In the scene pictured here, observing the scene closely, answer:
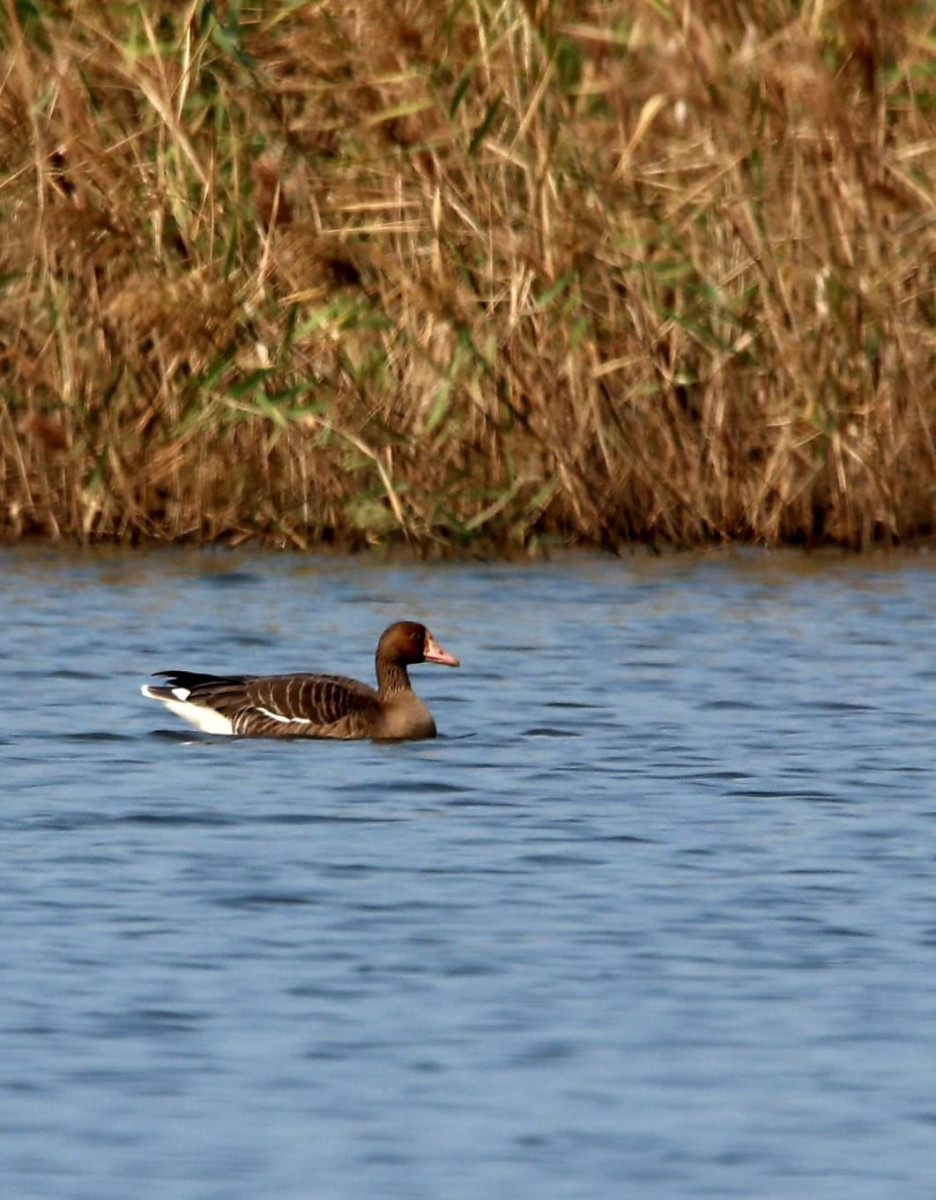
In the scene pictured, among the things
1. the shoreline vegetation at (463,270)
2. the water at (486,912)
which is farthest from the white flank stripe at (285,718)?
the shoreline vegetation at (463,270)

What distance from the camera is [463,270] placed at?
14.4 m

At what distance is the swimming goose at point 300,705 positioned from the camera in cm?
1097

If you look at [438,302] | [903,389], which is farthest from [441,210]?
[903,389]

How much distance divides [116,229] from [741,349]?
3.13 m

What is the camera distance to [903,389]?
14758mm

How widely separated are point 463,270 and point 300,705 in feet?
13.1

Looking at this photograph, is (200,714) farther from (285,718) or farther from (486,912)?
(486,912)

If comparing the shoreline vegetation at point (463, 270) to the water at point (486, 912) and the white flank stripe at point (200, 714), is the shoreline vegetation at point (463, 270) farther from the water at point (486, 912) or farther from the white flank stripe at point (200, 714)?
the white flank stripe at point (200, 714)

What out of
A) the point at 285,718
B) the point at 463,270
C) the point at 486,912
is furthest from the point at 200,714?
the point at 463,270

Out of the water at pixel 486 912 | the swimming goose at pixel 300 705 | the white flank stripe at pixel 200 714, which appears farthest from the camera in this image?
the white flank stripe at pixel 200 714

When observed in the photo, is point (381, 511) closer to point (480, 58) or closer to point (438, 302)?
point (438, 302)

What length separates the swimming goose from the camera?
11.0 m

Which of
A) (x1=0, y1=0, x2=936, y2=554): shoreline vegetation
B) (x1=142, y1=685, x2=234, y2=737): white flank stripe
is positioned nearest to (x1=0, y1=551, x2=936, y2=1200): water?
(x1=142, y1=685, x2=234, y2=737): white flank stripe

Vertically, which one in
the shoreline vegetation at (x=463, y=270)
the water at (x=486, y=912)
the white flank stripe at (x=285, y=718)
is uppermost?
the shoreline vegetation at (x=463, y=270)
